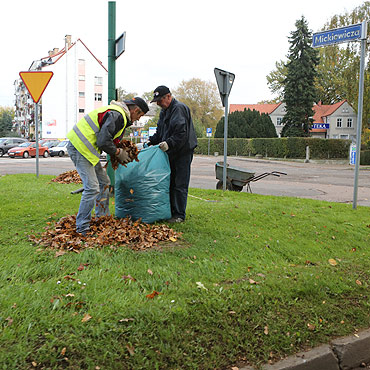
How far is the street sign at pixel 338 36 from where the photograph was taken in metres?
7.22

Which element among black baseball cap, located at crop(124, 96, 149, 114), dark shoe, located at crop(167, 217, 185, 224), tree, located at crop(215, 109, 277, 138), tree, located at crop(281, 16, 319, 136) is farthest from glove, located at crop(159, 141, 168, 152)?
tree, located at crop(215, 109, 277, 138)

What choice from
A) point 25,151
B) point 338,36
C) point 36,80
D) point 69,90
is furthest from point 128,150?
point 69,90

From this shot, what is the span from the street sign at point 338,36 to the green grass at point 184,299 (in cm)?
372

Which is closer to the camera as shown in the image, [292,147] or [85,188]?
[85,188]

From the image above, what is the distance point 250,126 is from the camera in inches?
1876

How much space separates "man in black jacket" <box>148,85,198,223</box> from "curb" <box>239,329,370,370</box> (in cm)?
284

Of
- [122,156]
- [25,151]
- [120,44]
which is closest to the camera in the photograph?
[122,156]

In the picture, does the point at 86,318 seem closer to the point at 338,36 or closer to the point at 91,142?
the point at 91,142

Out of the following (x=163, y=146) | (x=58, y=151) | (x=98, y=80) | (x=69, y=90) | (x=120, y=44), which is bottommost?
(x=58, y=151)

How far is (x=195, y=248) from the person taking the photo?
15.0 feet

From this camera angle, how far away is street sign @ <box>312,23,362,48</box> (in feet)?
23.7

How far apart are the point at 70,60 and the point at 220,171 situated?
2315 inches

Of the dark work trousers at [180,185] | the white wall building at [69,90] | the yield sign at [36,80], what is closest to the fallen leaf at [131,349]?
the dark work trousers at [180,185]

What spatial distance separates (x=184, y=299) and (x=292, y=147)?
34.2m
